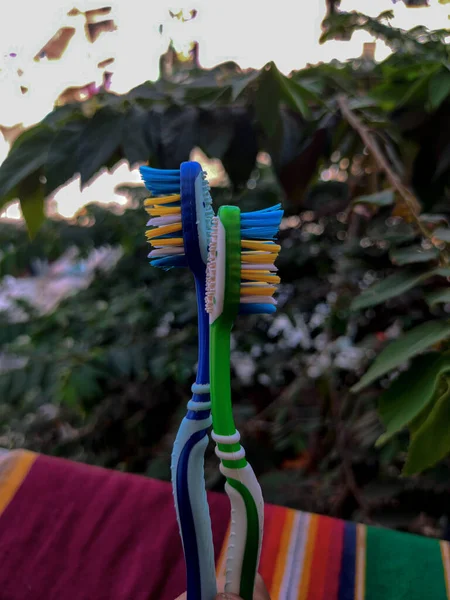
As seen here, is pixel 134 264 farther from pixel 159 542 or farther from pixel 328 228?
pixel 159 542

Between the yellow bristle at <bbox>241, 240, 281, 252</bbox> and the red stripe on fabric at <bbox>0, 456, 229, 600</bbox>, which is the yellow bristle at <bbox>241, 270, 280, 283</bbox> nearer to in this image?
the yellow bristle at <bbox>241, 240, 281, 252</bbox>

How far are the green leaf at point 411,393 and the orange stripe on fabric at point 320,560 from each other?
120mm

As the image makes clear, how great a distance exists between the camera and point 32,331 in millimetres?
720

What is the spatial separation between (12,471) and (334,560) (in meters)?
0.25

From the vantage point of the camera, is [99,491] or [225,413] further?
[99,491]

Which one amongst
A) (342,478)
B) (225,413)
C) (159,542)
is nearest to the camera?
(225,413)

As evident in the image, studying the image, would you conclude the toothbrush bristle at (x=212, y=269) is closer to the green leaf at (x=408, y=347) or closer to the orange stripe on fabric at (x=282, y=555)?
the green leaf at (x=408, y=347)

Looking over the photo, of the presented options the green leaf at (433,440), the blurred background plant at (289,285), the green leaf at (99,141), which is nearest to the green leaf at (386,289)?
the blurred background plant at (289,285)

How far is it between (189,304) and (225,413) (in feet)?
1.41

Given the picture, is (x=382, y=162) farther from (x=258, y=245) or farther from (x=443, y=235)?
(x=258, y=245)

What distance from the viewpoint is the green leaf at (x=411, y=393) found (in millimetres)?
243

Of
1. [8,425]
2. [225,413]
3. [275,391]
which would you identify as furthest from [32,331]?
[225,413]

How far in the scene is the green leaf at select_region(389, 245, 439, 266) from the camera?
0.31 metres

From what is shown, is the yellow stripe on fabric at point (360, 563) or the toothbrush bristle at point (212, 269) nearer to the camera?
the toothbrush bristle at point (212, 269)
